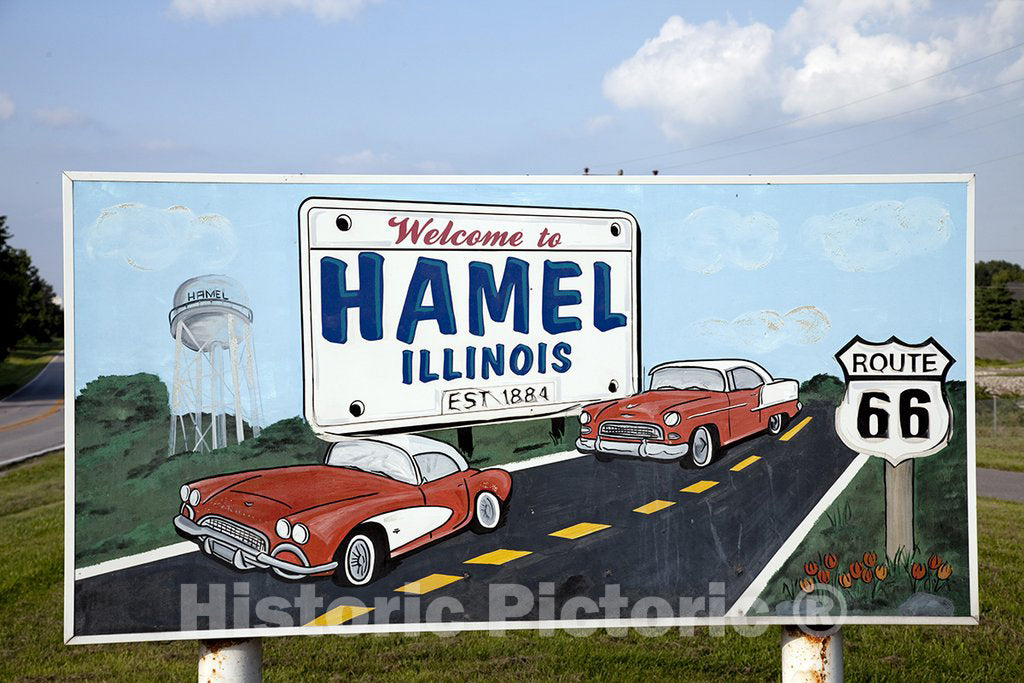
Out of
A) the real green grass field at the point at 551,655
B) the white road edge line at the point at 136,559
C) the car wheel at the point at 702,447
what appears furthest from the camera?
the real green grass field at the point at 551,655

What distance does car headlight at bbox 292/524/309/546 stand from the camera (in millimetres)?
3701

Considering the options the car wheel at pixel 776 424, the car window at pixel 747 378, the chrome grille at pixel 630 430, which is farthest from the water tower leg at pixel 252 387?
the car wheel at pixel 776 424

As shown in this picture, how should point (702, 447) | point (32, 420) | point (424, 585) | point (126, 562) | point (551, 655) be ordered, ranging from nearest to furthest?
point (126, 562) → point (424, 585) → point (702, 447) → point (551, 655) → point (32, 420)

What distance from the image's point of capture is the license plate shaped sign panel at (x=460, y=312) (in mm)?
3744

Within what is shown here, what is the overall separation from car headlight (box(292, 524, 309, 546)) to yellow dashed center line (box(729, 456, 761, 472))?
2.07 m

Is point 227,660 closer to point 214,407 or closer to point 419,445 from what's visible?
point 214,407

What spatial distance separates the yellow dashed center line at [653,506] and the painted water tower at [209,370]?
1.86 meters

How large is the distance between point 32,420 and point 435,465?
28.9m

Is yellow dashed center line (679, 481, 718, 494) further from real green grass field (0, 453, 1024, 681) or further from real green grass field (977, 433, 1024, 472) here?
real green grass field (977, 433, 1024, 472)

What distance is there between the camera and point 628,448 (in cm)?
386

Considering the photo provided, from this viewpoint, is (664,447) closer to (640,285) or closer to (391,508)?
(640,285)

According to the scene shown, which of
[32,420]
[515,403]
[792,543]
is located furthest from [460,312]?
[32,420]

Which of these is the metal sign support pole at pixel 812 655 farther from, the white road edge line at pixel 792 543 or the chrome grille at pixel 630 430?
the chrome grille at pixel 630 430

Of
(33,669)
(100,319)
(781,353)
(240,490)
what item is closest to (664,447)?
(781,353)
